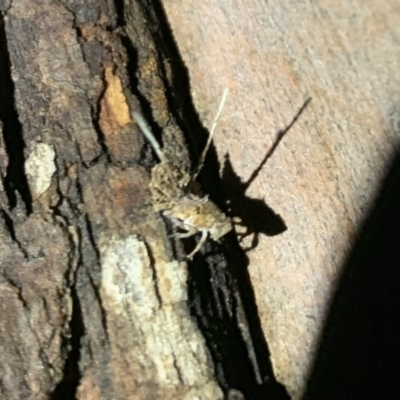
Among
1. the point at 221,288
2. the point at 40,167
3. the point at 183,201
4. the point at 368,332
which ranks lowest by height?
the point at 368,332

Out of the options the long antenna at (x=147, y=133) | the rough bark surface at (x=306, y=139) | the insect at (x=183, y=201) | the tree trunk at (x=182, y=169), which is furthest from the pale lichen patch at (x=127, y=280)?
the rough bark surface at (x=306, y=139)

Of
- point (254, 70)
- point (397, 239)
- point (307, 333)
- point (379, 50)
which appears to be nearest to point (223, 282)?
point (307, 333)

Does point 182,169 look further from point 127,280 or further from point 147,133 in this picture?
point 127,280

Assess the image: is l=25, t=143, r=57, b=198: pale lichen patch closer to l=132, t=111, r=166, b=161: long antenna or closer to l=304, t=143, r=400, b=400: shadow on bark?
l=132, t=111, r=166, b=161: long antenna

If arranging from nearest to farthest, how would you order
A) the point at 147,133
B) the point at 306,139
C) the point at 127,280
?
1. the point at 127,280
2. the point at 147,133
3. the point at 306,139

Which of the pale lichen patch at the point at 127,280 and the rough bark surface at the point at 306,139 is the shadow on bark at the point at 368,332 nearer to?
the rough bark surface at the point at 306,139

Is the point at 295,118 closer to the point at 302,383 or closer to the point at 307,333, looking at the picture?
the point at 307,333

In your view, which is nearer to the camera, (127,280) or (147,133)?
(127,280)

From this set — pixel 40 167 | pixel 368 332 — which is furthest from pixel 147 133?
pixel 368 332
